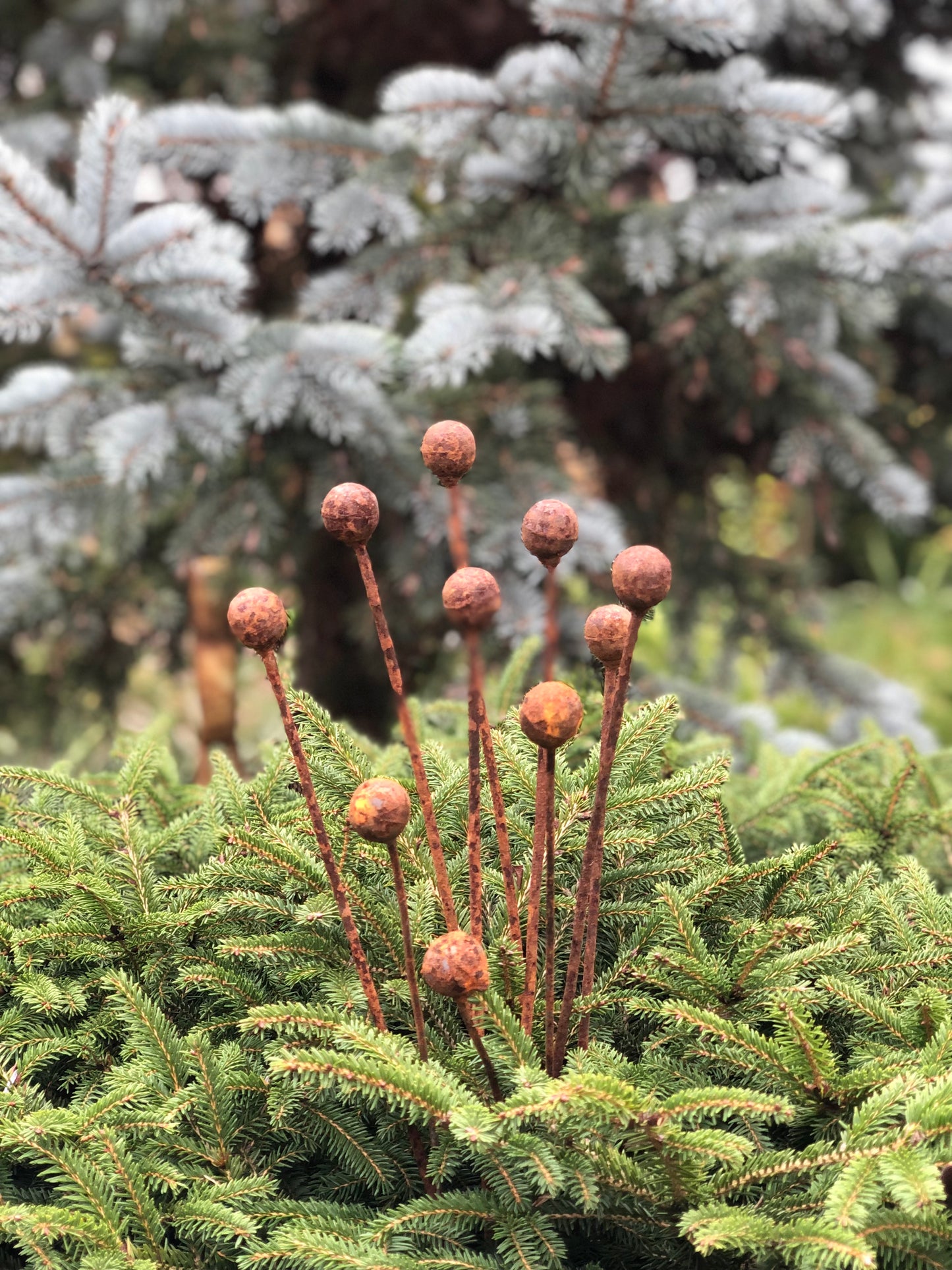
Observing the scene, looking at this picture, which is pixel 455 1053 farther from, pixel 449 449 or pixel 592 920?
pixel 449 449

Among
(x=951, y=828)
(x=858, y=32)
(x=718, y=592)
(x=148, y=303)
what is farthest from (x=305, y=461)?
(x=858, y=32)

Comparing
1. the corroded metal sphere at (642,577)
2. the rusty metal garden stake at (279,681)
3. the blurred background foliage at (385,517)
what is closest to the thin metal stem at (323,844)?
the rusty metal garden stake at (279,681)

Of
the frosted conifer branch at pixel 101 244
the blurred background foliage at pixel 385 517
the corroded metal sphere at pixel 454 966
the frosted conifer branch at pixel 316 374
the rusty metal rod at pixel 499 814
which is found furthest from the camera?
the blurred background foliage at pixel 385 517

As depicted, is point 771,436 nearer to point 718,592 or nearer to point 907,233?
point 718,592

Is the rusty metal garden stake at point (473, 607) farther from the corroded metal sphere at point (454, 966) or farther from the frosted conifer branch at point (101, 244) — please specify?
the frosted conifer branch at point (101, 244)

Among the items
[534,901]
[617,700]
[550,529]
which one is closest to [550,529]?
[550,529]

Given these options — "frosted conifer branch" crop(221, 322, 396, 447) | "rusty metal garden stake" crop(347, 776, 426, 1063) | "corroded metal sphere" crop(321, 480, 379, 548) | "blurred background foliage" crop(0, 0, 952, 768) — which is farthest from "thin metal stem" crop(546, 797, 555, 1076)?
"blurred background foliage" crop(0, 0, 952, 768)
